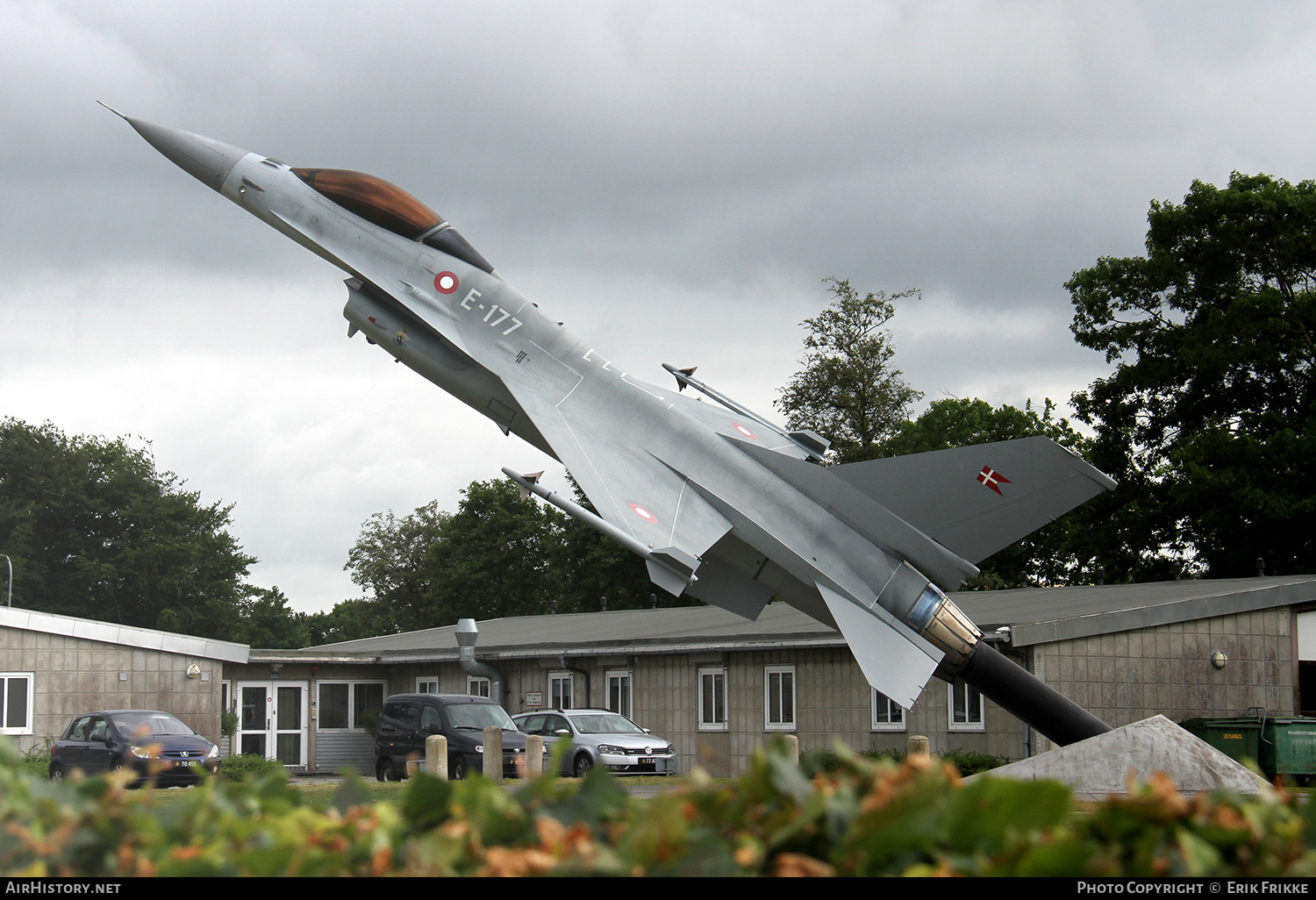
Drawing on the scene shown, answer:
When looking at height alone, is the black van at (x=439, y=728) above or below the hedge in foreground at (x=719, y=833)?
below

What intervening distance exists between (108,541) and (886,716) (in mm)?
50642

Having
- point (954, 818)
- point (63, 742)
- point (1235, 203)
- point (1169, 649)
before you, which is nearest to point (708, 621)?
point (1169, 649)

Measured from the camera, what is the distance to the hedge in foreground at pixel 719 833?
252 centimetres

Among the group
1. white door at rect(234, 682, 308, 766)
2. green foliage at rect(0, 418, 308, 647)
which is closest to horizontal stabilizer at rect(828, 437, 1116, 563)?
white door at rect(234, 682, 308, 766)

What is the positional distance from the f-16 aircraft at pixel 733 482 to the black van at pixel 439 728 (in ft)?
31.1

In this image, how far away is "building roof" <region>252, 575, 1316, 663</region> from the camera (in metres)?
20.6

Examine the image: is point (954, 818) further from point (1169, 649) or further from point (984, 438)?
point (984, 438)

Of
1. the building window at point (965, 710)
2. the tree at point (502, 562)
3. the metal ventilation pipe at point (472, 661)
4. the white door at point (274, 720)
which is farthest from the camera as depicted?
the tree at point (502, 562)

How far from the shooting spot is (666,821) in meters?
2.55

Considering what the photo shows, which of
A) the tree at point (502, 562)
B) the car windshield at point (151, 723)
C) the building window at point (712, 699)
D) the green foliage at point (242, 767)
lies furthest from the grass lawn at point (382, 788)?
the tree at point (502, 562)

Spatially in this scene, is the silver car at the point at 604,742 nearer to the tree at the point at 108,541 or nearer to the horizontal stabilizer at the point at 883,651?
the horizontal stabilizer at the point at 883,651

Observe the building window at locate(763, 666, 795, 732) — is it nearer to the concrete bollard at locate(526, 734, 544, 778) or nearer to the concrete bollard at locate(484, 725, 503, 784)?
the concrete bollard at locate(526, 734, 544, 778)

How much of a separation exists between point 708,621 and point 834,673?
17.8 ft

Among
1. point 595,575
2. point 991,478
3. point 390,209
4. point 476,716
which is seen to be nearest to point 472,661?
point 476,716
